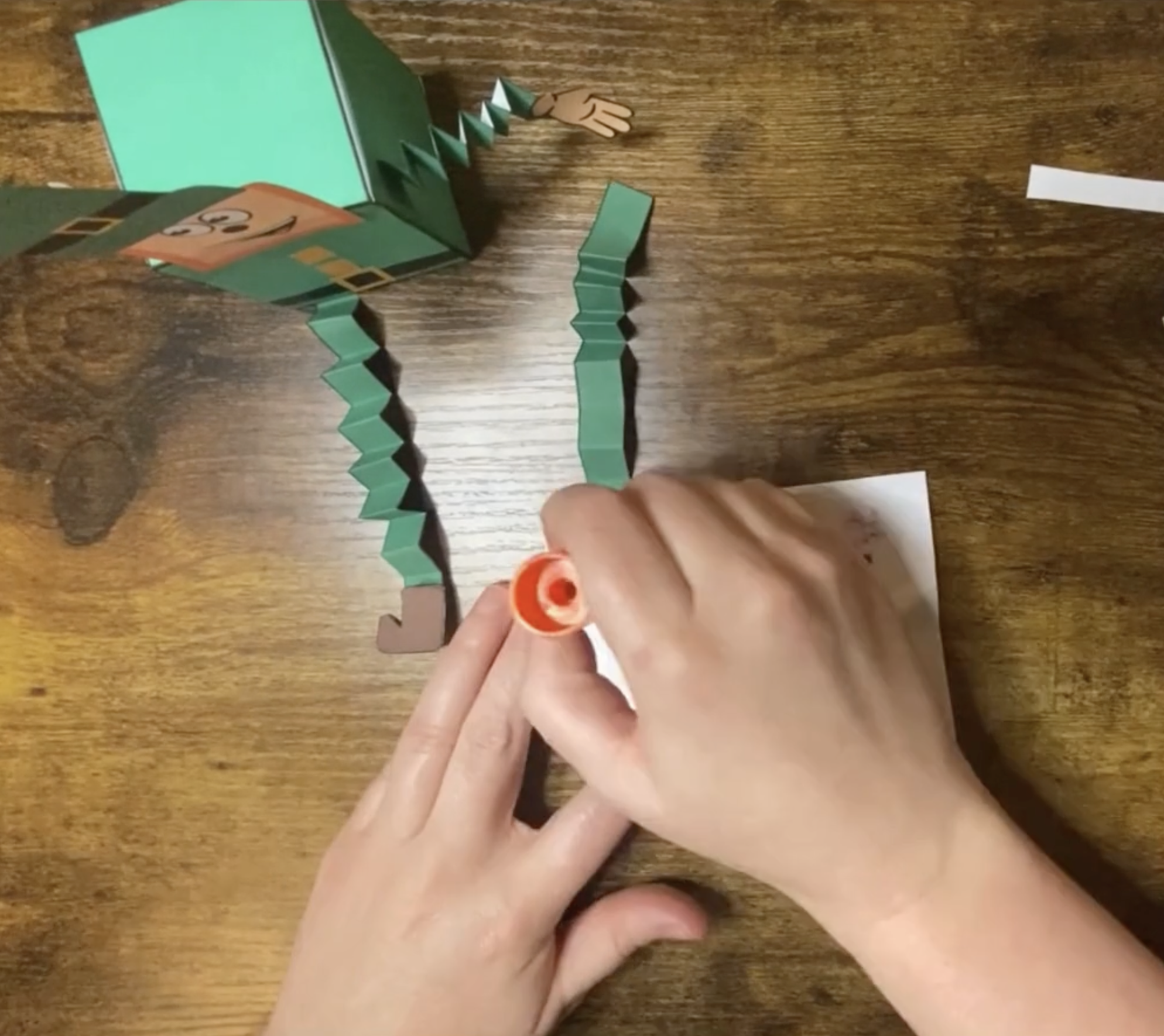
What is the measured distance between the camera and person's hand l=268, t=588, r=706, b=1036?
58cm

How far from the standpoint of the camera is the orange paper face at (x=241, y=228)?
0.52m

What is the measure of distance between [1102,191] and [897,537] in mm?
226

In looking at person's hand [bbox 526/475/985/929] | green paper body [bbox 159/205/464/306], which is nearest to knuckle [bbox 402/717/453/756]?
person's hand [bbox 526/475/985/929]

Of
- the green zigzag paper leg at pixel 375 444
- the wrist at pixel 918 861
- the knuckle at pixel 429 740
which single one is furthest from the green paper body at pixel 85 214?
the wrist at pixel 918 861

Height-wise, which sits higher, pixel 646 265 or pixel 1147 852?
pixel 646 265

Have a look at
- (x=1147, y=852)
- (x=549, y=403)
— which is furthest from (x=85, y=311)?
(x=1147, y=852)

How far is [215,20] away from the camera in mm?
555

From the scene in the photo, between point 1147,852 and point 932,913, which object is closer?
point 932,913

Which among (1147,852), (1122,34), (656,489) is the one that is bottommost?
(1147,852)

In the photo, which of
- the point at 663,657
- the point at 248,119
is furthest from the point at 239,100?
the point at 663,657

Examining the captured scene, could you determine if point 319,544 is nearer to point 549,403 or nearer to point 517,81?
point 549,403

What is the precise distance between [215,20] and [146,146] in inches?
2.6

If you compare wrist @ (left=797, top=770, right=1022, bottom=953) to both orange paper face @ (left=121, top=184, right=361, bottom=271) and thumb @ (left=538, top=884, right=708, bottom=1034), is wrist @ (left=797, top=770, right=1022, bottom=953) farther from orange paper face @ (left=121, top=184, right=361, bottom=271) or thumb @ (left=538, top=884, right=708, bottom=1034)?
orange paper face @ (left=121, top=184, right=361, bottom=271)

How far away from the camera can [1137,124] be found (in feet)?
2.20
